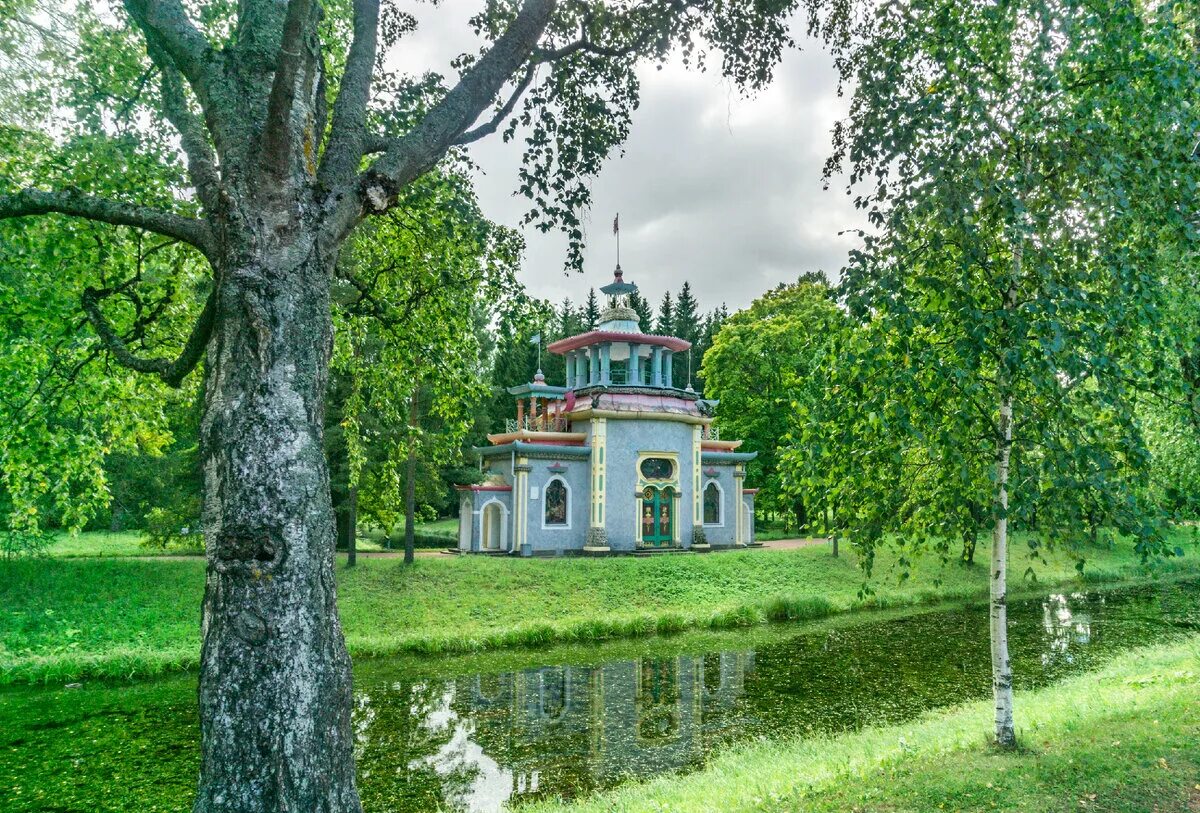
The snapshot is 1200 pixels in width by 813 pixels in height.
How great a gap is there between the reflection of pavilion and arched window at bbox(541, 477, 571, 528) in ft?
32.8

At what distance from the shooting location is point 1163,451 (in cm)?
1333

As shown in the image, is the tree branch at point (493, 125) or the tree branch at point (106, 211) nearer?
the tree branch at point (106, 211)

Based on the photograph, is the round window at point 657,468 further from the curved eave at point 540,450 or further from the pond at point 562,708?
the pond at point 562,708

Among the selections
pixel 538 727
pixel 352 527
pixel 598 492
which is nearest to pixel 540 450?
pixel 598 492

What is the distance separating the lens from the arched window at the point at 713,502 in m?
26.3

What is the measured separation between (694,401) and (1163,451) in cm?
1449

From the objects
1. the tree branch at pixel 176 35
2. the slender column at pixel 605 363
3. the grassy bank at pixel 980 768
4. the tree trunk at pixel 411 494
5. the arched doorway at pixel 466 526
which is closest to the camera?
the tree branch at pixel 176 35

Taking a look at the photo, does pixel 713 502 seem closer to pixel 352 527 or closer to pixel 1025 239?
pixel 352 527

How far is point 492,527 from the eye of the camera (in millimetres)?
24234

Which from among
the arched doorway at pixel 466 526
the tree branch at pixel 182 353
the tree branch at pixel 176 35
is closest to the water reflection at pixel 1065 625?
the tree branch at pixel 182 353

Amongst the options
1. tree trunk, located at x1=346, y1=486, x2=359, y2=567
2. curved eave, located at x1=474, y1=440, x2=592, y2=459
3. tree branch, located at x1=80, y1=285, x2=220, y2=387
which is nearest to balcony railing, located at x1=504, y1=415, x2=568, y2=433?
curved eave, located at x1=474, y1=440, x2=592, y2=459

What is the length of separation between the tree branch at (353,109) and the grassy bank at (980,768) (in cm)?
515

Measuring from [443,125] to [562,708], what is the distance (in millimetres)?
8699

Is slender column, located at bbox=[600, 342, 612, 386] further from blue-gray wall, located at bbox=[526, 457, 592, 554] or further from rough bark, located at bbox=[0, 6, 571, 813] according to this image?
rough bark, located at bbox=[0, 6, 571, 813]
